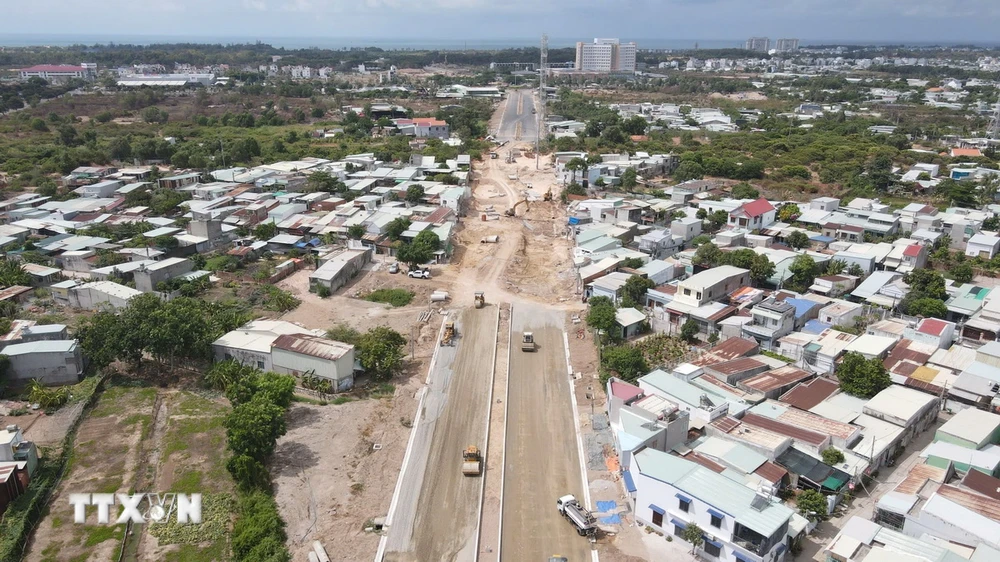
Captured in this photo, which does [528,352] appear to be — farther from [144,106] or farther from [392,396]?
[144,106]

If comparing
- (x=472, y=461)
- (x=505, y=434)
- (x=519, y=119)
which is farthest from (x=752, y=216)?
(x=519, y=119)

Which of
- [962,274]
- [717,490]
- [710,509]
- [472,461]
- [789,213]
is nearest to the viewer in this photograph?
[710,509]

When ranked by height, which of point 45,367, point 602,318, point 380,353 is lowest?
point 45,367

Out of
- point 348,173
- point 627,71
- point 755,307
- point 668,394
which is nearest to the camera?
point 668,394

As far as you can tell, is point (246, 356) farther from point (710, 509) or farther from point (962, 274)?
point (962, 274)

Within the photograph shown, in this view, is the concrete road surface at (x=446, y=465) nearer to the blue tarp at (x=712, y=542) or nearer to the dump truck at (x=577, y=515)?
the dump truck at (x=577, y=515)

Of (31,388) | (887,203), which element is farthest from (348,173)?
(887,203)

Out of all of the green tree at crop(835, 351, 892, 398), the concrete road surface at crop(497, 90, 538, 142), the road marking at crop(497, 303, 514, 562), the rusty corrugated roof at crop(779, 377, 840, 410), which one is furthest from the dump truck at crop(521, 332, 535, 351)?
the concrete road surface at crop(497, 90, 538, 142)

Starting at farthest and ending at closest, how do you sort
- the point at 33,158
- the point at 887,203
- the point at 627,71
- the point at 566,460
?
the point at 627,71
the point at 33,158
the point at 887,203
the point at 566,460
